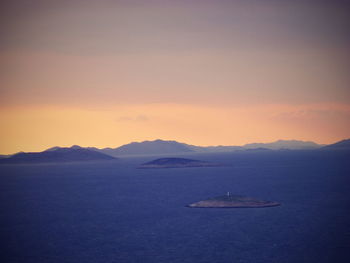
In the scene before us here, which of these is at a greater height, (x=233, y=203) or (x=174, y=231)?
(x=233, y=203)

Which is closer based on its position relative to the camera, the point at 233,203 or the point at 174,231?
the point at 174,231

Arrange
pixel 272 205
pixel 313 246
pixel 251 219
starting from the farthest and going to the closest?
pixel 272 205 → pixel 251 219 → pixel 313 246

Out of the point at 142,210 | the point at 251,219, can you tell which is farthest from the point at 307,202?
the point at 142,210

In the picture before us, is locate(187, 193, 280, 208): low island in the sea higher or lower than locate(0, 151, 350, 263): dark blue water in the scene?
higher

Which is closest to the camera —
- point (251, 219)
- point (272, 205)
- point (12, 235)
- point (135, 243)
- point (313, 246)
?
point (313, 246)

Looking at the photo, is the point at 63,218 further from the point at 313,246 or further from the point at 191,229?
the point at 313,246

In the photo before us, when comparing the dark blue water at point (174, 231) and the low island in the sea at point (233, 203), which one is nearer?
the dark blue water at point (174, 231)

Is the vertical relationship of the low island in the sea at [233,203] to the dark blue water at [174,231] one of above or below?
above

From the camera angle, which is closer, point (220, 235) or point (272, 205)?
point (220, 235)

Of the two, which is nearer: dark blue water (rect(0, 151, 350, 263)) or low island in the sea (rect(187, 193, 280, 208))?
dark blue water (rect(0, 151, 350, 263))
